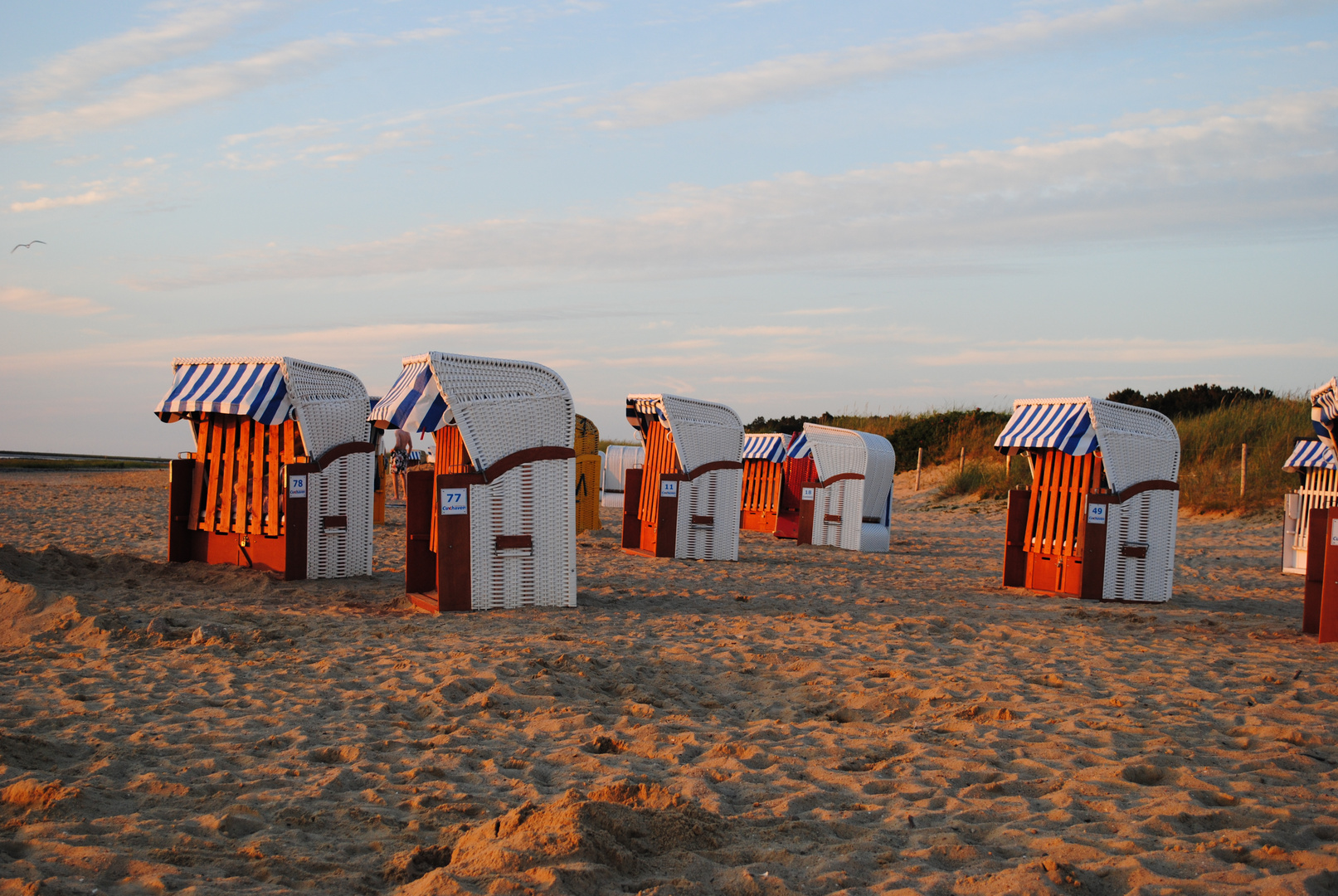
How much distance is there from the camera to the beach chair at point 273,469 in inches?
418

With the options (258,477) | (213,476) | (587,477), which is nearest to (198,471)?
(213,476)

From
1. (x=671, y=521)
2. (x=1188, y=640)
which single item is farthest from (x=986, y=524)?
(x=1188, y=640)

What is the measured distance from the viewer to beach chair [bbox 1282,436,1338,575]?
14227 mm

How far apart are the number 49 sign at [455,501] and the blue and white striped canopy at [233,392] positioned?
2.84 m

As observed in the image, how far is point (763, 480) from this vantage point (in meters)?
21.1

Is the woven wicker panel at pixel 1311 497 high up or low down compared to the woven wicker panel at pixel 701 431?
down

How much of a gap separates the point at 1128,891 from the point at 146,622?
277 inches

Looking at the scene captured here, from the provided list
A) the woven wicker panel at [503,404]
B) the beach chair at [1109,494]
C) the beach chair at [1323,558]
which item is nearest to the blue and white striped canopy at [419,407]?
the woven wicker panel at [503,404]

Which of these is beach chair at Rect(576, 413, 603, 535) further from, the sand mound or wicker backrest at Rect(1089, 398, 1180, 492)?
the sand mound

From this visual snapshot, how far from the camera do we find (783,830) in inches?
153

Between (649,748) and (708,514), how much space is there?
31.8ft

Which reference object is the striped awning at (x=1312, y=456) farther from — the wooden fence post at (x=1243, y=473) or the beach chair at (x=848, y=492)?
the wooden fence post at (x=1243, y=473)

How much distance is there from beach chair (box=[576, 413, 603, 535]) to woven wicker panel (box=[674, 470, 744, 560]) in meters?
3.69

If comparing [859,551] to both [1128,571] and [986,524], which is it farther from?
[986,524]
